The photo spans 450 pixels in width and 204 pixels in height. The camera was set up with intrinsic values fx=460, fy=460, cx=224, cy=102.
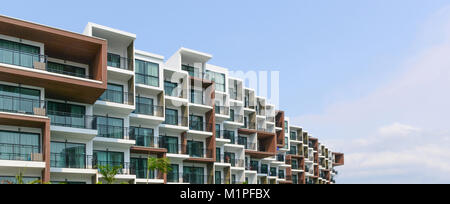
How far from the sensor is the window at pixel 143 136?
31953 mm

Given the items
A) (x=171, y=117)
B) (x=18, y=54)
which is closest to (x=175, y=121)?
(x=171, y=117)

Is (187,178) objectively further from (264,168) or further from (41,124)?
(264,168)

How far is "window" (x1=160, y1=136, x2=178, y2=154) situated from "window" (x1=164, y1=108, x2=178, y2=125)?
1179mm

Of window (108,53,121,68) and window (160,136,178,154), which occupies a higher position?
window (108,53,121,68)

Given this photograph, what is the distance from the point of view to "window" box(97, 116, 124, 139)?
29.3 meters

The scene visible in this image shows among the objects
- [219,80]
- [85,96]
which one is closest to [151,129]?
[85,96]

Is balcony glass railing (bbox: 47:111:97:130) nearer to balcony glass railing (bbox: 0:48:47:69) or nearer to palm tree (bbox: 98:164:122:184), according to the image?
palm tree (bbox: 98:164:122:184)

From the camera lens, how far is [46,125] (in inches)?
930

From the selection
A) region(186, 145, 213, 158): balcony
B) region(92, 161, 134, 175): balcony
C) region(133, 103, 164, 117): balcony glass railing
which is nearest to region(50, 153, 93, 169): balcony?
region(92, 161, 134, 175): balcony

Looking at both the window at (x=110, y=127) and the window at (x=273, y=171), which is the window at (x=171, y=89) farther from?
the window at (x=273, y=171)

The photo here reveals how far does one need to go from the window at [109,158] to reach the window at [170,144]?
182 inches

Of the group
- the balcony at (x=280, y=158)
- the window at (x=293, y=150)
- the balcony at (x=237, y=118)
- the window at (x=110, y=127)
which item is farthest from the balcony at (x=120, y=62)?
the window at (x=293, y=150)
